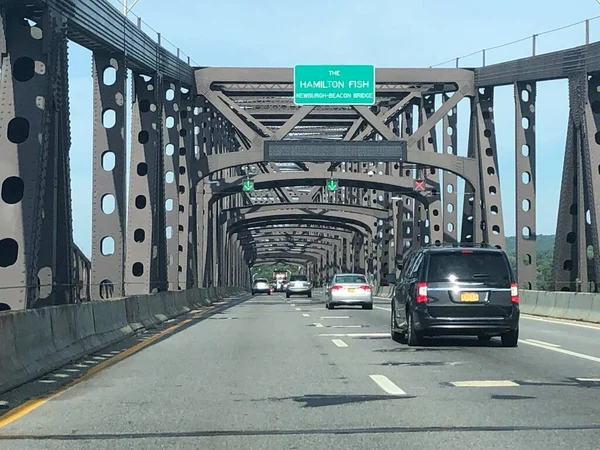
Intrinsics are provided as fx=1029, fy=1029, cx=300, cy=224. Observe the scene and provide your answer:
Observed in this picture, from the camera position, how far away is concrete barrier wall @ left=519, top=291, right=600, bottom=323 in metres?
Result: 25.8

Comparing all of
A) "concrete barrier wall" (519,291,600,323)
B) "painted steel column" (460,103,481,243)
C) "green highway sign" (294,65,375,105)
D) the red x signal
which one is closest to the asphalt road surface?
"concrete barrier wall" (519,291,600,323)

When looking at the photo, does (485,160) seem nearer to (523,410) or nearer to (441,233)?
(441,233)

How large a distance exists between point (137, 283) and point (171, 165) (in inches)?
408

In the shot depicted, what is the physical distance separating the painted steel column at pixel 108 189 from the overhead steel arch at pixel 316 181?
26604mm

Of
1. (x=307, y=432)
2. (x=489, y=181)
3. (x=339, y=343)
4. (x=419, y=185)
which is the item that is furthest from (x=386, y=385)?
(x=419, y=185)

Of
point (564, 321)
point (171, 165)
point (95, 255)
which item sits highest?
point (171, 165)

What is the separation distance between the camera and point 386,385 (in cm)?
1180

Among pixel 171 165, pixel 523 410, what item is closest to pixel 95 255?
pixel 171 165

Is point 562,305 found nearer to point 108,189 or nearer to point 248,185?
point 108,189

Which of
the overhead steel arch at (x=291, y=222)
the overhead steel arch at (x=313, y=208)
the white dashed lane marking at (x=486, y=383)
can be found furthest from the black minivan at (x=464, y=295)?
the overhead steel arch at (x=291, y=222)

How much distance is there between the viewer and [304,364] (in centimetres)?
1458

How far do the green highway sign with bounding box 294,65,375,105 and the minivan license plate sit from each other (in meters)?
22.7

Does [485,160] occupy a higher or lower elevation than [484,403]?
higher

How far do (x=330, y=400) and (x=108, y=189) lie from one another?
49.7 ft
